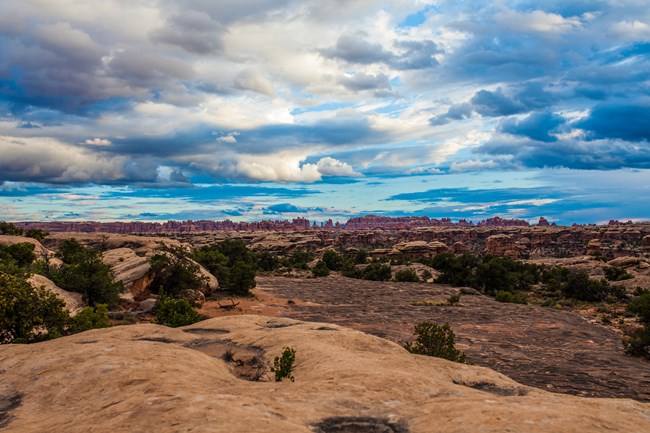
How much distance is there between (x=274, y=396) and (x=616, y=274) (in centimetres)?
6087

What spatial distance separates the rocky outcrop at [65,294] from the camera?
23.0 metres

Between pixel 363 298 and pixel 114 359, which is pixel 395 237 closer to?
pixel 363 298

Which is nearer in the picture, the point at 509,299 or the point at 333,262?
the point at 509,299

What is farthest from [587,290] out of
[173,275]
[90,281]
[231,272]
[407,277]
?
[90,281]

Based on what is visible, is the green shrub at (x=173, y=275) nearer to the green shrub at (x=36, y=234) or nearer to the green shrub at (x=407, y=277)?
the green shrub at (x=36, y=234)

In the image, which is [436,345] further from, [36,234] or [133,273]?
[36,234]

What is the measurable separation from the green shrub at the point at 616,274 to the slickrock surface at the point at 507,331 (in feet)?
71.1

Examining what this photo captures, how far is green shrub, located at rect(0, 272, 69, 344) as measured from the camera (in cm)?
1522

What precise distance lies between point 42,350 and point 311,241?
11280 cm

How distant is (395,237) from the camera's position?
552 ft

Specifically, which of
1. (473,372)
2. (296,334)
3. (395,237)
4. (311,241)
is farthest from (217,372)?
(395,237)

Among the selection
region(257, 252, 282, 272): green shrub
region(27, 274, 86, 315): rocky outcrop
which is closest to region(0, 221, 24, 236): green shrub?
region(27, 274, 86, 315): rocky outcrop

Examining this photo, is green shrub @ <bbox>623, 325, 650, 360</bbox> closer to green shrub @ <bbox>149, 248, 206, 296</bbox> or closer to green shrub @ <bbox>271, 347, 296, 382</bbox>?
green shrub @ <bbox>271, 347, 296, 382</bbox>

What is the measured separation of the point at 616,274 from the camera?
176 feet
